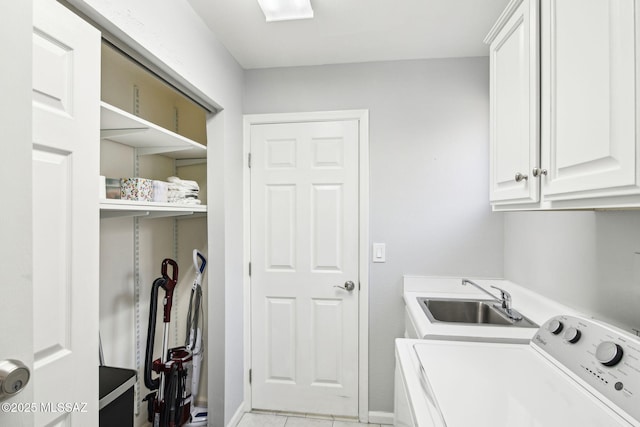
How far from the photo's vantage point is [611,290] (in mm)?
1194

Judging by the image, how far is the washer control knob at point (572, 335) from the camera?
3.31 ft

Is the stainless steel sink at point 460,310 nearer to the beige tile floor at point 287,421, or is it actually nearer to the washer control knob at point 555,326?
the washer control knob at point 555,326

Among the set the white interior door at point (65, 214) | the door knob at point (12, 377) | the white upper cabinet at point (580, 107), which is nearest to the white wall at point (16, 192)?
the door knob at point (12, 377)

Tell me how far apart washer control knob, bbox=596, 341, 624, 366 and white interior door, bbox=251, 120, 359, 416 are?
1.40 meters

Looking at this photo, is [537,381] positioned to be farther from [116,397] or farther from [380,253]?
[116,397]

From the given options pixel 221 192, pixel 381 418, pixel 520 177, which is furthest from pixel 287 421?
pixel 520 177

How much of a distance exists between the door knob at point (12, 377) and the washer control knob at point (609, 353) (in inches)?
55.6

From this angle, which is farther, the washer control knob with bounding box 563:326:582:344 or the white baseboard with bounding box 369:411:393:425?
the white baseboard with bounding box 369:411:393:425

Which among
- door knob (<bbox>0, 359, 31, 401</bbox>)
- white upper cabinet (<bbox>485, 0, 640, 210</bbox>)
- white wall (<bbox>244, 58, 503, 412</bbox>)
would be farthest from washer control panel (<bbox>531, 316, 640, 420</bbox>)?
door knob (<bbox>0, 359, 31, 401</bbox>)

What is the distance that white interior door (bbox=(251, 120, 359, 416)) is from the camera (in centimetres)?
219

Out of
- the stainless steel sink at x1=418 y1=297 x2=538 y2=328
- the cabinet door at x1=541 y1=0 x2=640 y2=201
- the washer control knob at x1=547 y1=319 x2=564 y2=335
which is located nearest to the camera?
the cabinet door at x1=541 y1=0 x2=640 y2=201

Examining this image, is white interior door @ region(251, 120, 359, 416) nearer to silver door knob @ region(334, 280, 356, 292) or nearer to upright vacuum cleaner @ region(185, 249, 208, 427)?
silver door knob @ region(334, 280, 356, 292)

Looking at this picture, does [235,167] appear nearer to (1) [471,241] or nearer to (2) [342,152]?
(2) [342,152]

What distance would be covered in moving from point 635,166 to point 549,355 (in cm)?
75
